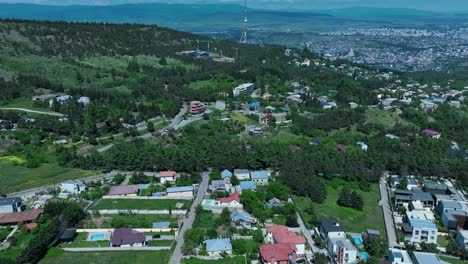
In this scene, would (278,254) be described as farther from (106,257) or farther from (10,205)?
(10,205)

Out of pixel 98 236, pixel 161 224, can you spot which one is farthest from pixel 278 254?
pixel 98 236

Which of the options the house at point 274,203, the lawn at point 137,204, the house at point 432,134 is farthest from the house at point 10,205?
the house at point 432,134

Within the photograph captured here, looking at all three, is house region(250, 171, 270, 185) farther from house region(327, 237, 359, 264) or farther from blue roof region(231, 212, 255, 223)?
house region(327, 237, 359, 264)

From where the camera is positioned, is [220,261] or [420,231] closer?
[220,261]

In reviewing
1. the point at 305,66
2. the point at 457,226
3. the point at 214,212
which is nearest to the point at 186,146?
the point at 214,212

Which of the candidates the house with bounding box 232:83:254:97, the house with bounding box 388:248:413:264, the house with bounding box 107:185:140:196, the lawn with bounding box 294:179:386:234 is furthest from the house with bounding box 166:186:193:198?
the house with bounding box 232:83:254:97

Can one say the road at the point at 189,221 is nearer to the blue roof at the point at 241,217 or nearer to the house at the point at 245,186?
the house at the point at 245,186
